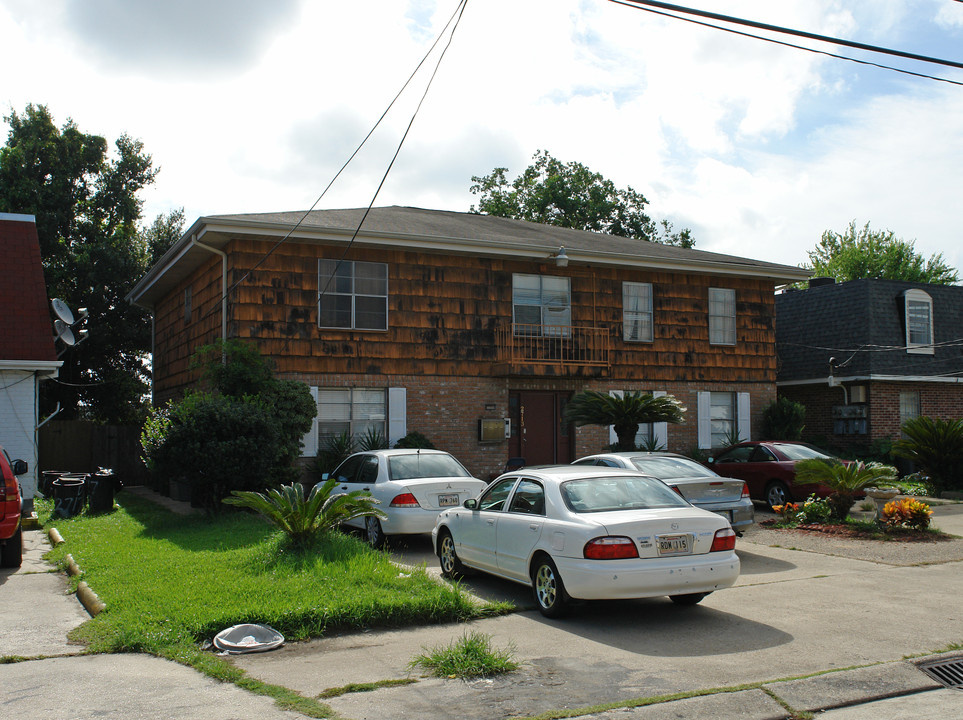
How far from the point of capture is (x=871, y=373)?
24.0 meters

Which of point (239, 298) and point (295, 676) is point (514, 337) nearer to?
point (239, 298)

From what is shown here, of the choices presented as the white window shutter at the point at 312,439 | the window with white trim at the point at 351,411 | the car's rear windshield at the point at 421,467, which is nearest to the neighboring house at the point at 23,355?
the white window shutter at the point at 312,439

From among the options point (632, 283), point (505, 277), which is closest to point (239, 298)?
point (505, 277)

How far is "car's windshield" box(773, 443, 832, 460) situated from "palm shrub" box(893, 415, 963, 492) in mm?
3942

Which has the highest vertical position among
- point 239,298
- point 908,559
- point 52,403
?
point 239,298

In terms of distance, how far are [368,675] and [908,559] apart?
800 cm

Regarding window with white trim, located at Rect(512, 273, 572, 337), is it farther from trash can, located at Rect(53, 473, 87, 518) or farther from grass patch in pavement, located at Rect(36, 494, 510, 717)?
grass patch in pavement, located at Rect(36, 494, 510, 717)

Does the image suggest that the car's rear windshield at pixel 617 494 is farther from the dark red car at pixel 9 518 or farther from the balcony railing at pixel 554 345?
the balcony railing at pixel 554 345

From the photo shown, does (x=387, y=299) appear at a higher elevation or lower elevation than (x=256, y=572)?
higher

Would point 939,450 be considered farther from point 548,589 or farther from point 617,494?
point 548,589

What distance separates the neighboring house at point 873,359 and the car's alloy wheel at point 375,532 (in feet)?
53.5

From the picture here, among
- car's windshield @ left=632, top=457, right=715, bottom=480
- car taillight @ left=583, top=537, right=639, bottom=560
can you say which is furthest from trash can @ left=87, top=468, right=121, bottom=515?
car taillight @ left=583, top=537, right=639, bottom=560

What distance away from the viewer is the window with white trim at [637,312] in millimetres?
21609

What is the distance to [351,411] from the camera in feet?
61.8
